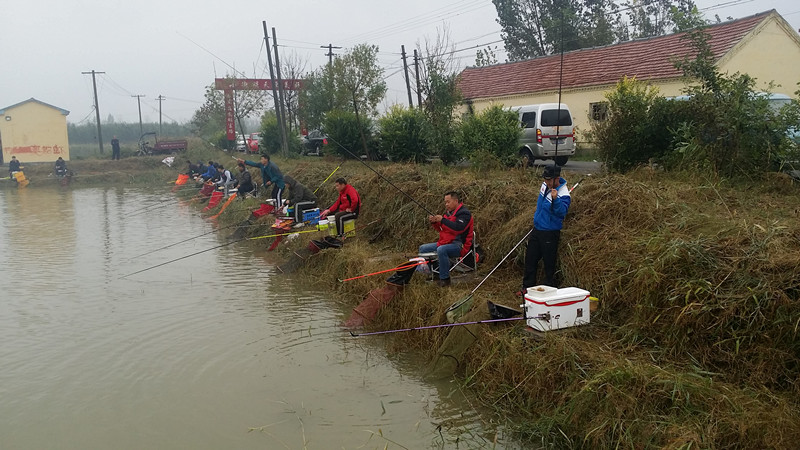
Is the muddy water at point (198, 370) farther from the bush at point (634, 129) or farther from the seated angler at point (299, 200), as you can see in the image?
the bush at point (634, 129)

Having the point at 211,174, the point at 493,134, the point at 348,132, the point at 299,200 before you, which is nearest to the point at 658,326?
the point at 493,134

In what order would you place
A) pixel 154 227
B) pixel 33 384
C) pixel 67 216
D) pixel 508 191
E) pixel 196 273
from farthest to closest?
pixel 67 216 < pixel 154 227 < pixel 196 273 < pixel 508 191 < pixel 33 384

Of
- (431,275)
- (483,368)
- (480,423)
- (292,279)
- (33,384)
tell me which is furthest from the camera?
(292,279)

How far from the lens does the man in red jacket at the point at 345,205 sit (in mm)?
11492

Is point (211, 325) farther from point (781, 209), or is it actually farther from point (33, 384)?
point (781, 209)

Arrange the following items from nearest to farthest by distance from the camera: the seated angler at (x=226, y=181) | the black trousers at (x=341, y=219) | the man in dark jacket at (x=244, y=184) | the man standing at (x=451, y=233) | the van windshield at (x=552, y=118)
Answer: the man standing at (x=451, y=233)
the black trousers at (x=341, y=219)
the van windshield at (x=552, y=118)
the man in dark jacket at (x=244, y=184)
the seated angler at (x=226, y=181)

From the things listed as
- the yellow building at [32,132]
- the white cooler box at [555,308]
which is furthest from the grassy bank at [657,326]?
the yellow building at [32,132]

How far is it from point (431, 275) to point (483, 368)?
2.45 m

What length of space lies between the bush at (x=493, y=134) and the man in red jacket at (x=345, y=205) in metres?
3.23

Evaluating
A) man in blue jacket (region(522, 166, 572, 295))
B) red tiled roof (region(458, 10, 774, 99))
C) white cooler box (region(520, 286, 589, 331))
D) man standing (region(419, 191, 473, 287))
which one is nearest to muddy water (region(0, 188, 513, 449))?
white cooler box (region(520, 286, 589, 331))

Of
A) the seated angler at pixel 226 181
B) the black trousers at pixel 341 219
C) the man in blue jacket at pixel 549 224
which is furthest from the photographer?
the seated angler at pixel 226 181

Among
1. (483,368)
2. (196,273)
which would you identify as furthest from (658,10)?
(483,368)

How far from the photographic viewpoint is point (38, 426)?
6.02 meters

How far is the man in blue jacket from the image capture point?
7055 mm
